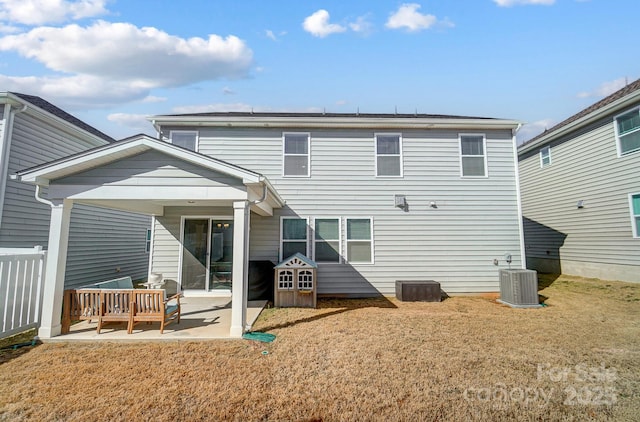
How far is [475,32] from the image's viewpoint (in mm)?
8617

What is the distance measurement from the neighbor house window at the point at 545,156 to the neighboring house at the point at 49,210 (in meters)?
16.1

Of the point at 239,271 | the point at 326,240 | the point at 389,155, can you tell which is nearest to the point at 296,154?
the point at 326,240

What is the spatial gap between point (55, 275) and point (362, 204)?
23.0 feet

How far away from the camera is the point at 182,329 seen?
524 centimetres

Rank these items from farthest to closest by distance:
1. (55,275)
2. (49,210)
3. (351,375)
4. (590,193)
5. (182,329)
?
(590,193)
(49,210)
(182,329)
(55,275)
(351,375)

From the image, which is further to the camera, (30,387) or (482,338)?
(482,338)

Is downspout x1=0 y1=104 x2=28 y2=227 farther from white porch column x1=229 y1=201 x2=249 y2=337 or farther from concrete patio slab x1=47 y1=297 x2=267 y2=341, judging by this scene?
white porch column x1=229 y1=201 x2=249 y2=337

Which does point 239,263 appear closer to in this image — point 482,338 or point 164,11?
point 482,338

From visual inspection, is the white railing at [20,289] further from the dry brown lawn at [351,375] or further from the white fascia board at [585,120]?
the white fascia board at [585,120]

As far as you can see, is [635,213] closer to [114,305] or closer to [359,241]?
[359,241]

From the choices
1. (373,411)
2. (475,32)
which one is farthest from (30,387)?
(475,32)

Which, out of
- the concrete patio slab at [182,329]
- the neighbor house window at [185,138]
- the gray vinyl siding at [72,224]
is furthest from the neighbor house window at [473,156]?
the gray vinyl siding at [72,224]

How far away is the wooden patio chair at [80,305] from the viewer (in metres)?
4.93

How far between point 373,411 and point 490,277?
734cm
